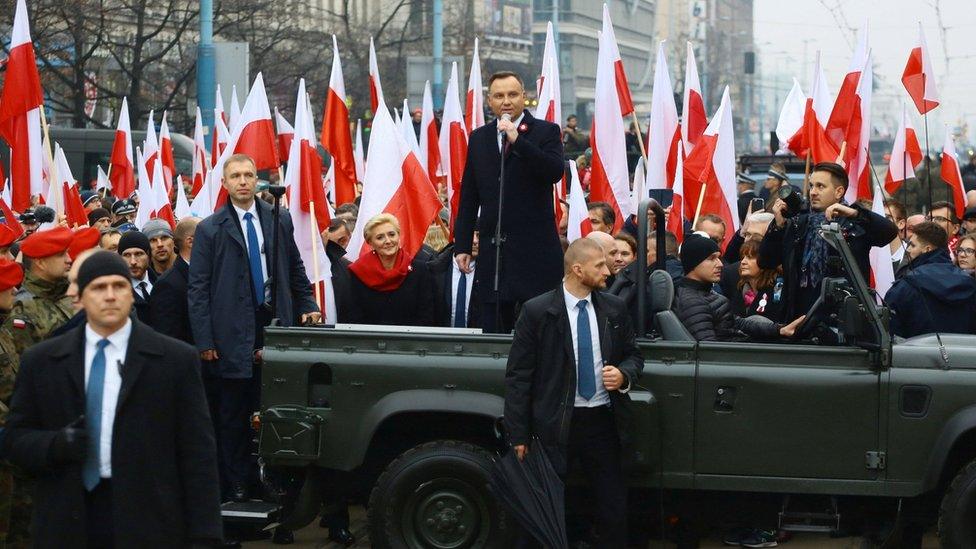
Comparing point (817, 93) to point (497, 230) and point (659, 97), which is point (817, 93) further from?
point (497, 230)

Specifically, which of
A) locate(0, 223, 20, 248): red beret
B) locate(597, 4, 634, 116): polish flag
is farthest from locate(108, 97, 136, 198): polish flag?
locate(0, 223, 20, 248): red beret

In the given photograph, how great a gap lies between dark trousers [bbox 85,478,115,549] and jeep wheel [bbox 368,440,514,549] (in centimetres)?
236

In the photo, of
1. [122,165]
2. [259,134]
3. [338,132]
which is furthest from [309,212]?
[122,165]

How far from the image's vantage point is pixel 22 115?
43.3 ft

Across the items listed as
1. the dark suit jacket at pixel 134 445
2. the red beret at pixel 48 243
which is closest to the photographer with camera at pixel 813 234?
the red beret at pixel 48 243

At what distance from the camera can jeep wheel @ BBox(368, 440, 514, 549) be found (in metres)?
7.77

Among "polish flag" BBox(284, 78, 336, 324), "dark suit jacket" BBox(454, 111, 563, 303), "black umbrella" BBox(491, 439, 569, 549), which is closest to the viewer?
"black umbrella" BBox(491, 439, 569, 549)

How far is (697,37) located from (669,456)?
412ft

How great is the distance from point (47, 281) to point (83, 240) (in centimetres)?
27

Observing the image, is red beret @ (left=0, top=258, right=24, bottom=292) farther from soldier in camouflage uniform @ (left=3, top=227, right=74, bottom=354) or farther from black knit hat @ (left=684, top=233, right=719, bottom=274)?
black knit hat @ (left=684, top=233, right=719, bottom=274)

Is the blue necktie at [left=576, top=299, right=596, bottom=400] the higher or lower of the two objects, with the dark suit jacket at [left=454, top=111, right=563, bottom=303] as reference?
lower

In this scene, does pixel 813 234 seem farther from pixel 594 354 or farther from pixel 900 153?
pixel 900 153

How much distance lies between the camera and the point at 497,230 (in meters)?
8.31

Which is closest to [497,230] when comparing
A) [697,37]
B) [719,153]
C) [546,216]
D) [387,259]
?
[546,216]
